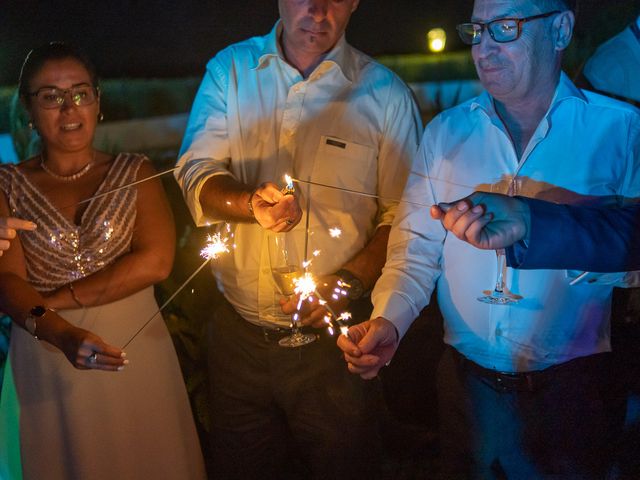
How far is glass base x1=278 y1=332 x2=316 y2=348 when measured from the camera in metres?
2.82

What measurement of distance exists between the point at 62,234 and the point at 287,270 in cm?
109

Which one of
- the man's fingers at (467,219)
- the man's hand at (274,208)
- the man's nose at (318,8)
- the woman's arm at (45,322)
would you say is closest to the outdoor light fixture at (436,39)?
the man's nose at (318,8)

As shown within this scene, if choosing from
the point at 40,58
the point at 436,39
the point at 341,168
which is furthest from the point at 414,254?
the point at 436,39

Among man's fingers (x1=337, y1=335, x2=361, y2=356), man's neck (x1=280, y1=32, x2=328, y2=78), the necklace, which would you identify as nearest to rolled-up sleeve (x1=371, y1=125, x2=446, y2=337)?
man's fingers (x1=337, y1=335, x2=361, y2=356)

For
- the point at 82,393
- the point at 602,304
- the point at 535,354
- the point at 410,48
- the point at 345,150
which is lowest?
the point at 82,393

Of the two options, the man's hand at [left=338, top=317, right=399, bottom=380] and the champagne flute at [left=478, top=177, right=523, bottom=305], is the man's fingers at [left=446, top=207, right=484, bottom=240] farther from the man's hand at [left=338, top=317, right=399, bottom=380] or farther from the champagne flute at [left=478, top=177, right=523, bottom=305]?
the man's hand at [left=338, top=317, right=399, bottom=380]

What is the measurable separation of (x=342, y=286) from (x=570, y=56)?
2.19 meters

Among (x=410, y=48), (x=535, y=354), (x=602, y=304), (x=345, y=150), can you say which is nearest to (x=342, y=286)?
(x=345, y=150)

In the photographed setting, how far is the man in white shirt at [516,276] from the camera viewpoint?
8.07 feet

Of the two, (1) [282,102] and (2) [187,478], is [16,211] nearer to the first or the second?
(1) [282,102]

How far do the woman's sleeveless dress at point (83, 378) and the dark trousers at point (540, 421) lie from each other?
1524 millimetres

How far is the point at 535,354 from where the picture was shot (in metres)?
2.60

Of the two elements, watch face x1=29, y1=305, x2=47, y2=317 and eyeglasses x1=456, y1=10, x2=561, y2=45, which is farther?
watch face x1=29, y1=305, x2=47, y2=317

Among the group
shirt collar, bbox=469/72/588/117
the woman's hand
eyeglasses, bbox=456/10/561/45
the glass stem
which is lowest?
the woman's hand
